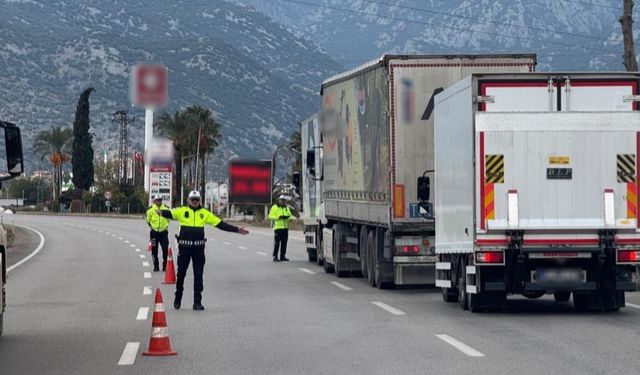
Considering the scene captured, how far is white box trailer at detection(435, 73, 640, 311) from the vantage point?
1764 centimetres

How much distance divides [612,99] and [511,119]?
151cm

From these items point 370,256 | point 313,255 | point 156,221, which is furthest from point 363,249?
point 313,255

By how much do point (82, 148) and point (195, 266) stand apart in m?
130

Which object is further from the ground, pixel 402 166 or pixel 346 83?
pixel 346 83

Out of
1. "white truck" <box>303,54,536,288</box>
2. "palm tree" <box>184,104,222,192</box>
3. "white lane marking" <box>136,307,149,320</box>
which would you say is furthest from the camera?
"palm tree" <box>184,104,222,192</box>

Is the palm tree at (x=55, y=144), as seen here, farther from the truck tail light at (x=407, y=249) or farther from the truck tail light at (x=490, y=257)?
the truck tail light at (x=490, y=257)

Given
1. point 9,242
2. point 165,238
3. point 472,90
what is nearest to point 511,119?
point 472,90

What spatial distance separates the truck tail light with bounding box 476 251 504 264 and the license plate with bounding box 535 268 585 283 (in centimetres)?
60

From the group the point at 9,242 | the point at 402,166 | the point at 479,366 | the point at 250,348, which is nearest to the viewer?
the point at 479,366

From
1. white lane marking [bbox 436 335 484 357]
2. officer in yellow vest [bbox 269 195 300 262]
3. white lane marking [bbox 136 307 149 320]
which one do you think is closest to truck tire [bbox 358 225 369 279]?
white lane marking [bbox 136 307 149 320]

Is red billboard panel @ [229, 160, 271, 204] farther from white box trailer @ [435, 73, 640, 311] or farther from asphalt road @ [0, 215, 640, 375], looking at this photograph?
white box trailer @ [435, 73, 640, 311]

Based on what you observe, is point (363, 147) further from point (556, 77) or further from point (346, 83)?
point (556, 77)

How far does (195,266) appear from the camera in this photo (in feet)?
65.1

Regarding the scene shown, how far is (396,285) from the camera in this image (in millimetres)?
24500
